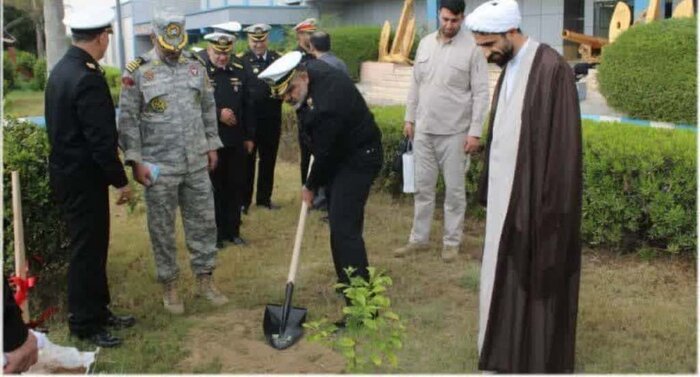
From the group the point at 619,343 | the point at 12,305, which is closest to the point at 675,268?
the point at 619,343

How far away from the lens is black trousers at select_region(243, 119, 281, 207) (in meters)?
6.98

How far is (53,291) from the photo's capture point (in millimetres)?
4785

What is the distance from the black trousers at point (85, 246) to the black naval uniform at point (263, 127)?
285cm

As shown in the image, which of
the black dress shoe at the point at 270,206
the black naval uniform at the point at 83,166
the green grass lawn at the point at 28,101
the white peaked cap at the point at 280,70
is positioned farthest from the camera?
the green grass lawn at the point at 28,101

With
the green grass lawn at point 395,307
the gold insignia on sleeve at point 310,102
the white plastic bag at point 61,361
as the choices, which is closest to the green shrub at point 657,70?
the green grass lawn at point 395,307

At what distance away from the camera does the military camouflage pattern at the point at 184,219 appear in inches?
171

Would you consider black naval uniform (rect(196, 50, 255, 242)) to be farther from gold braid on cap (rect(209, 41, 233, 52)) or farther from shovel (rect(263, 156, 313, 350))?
shovel (rect(263, 156, 313, 350))

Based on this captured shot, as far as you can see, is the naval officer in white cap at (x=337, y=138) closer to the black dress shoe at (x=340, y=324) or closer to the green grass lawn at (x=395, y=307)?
the black dress shoe at (x=340, y=324)

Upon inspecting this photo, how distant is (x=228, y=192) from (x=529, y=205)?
3.30m

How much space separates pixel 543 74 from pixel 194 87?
6.80 feet

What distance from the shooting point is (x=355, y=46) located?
18.1 metres

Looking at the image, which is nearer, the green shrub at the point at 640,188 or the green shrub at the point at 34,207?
the green shrub at the point at 34,207

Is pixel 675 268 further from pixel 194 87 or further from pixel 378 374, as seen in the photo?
pixel 194 87

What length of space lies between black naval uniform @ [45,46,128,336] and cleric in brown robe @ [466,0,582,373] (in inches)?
70.7
